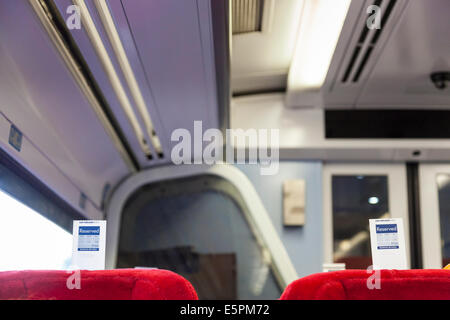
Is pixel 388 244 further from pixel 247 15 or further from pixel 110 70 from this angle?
pixel 247 15

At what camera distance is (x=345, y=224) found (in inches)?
160

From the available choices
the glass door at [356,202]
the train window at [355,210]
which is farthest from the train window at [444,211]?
the train window at [355,210]

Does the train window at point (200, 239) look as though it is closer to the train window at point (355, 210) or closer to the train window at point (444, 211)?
the train window at point (355, 210)

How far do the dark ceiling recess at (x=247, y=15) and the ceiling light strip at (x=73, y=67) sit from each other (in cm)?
84

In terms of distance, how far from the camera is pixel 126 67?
2.82 m

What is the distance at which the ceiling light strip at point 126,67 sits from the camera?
231 centimetres

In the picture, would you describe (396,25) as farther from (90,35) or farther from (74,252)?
(74,252)

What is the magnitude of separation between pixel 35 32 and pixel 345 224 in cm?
256

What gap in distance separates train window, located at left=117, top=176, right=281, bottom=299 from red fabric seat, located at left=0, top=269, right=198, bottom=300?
2829 millimetres

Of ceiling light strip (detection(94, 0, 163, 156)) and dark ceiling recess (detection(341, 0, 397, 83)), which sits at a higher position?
dark ceiling recess (detection(341, 0, 397, 83))

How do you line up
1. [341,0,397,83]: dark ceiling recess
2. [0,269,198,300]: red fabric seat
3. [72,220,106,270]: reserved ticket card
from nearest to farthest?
[0,269,198,300]: red fabric seat < [72,220,106,270]: reserved ticket card < [341,0,397,83]: dark ceiling recess

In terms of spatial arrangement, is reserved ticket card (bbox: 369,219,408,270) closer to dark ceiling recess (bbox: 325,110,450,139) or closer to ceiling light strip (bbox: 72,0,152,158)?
ceiling light strip (bbox: 72,0,152,158)

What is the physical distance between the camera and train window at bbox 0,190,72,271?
259cm

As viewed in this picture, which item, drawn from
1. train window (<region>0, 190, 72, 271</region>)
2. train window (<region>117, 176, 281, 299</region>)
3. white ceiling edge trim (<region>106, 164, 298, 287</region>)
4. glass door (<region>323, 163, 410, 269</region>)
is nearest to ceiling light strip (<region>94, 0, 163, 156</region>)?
white ceiling edge trim (<region>106, 164, 298, 287</region>)
